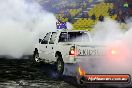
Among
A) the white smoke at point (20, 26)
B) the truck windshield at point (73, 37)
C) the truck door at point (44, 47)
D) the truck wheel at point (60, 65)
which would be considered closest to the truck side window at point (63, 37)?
the truck windshield at point (73, 37)

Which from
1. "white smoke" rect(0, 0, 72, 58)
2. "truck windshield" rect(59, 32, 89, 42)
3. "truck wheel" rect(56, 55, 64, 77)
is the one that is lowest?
"truck wheel" rect(56, 55, 64, 77)

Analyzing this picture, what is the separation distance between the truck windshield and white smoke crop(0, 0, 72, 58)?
33.6 ft

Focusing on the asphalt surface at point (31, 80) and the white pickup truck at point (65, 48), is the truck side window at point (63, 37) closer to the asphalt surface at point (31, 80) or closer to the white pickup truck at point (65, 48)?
the white pickup truck at point (65, 48)

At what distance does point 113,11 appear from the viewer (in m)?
72.1

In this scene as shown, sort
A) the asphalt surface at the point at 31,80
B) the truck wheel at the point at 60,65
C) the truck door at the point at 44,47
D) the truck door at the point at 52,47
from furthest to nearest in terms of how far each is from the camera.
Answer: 1. the truck door at the point at 44,47
2. the truck door at the point at 52,47
3. the truck wheel at the point at 60,65
4. the asphalt surface at the point at 31,80

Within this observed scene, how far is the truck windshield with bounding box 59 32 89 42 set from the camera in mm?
14267

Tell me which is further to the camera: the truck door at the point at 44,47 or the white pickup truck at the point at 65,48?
the truck door at the point at 44,47

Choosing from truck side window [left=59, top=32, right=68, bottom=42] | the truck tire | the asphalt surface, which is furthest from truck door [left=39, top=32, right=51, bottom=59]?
the truck tire

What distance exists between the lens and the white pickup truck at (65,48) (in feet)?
37.8

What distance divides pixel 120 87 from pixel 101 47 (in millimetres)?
1698

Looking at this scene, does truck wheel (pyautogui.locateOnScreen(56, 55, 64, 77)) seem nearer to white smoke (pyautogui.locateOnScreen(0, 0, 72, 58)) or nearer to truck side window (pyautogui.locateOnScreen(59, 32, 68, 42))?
truck side window (pyautogui.locateOnScreen(59, 32, 68, 42))

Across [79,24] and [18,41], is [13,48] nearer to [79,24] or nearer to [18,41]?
[18,41]

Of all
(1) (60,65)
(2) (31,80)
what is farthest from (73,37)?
(2) (31,80)

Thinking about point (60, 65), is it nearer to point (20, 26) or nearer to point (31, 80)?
point (31, 80)
